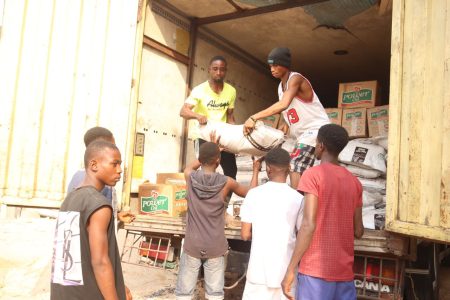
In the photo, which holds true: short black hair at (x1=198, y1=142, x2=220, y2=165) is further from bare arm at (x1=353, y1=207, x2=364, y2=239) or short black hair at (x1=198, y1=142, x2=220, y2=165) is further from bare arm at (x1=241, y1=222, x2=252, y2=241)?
bare arm at (x1=353, y1=207, x2=364, y2=239)

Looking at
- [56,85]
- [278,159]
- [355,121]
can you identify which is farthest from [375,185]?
[56,85]

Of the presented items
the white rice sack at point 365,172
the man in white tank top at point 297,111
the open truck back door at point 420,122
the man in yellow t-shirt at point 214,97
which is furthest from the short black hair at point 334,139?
the white rice sack at point 365,172

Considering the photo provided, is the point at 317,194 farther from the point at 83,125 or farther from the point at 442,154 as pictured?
the point at 83,125

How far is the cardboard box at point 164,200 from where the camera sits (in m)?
4.40

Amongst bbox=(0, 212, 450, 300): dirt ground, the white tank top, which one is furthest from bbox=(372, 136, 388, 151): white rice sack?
the white tank top

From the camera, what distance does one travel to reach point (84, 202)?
1830mm

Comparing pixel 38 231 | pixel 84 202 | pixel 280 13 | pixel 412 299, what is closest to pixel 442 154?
pixel 412 299

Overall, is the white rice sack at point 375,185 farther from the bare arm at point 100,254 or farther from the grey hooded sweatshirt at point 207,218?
the bare arm at point 100,254

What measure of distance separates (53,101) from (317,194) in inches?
150

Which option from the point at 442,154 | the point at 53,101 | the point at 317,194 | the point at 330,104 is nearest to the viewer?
the point at 317,194

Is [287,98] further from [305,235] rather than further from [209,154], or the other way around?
[305,235]

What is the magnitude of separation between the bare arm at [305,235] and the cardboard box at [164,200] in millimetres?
2214

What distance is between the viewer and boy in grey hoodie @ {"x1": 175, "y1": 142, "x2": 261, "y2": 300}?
3.12 meters

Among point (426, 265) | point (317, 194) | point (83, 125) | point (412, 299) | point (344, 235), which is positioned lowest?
point (412, 299)
